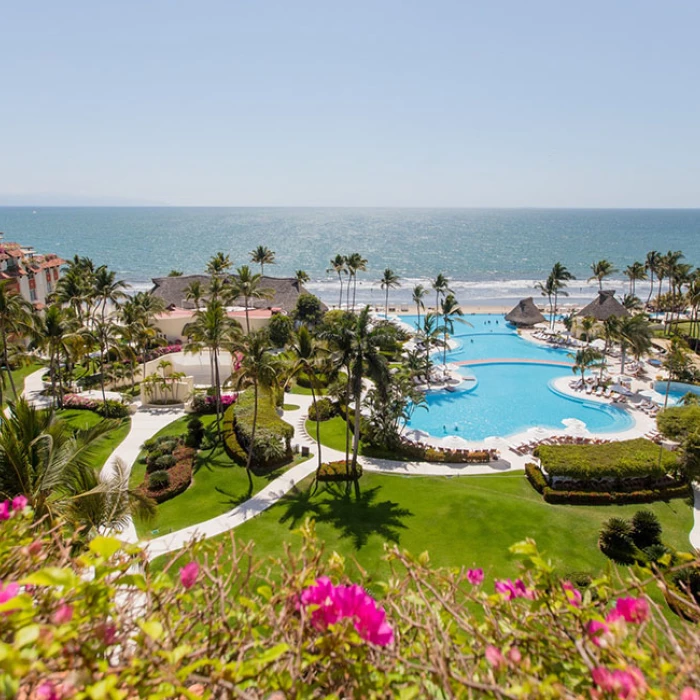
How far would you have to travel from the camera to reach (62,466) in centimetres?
930

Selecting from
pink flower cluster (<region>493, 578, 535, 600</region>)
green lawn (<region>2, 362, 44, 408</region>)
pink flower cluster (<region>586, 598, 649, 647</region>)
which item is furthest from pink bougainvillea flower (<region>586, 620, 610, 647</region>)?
green lawn (<region>2, 362, 44, 408</region>)

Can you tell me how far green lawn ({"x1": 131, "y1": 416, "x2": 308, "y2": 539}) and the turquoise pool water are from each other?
13.1 meters

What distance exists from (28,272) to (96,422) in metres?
25.3

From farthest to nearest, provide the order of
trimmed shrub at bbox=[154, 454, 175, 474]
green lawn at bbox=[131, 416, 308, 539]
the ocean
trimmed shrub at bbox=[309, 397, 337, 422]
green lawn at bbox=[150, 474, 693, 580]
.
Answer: the ocean < trimmed shrub at bbox=[309, 397, 337, 422] < trimmed shrub at bbox=[154, 454, 175, 474] < green lawn at bbox=[131, 416, 308, 539] < green lawn at bbox=[150, 474, 693, 580]

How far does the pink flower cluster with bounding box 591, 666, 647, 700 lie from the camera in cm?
277

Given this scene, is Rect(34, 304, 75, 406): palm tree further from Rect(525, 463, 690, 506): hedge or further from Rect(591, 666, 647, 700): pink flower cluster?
Rect(591, 666, 647, 700): pink flower cluster

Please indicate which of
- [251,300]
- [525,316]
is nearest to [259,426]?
[251,300]

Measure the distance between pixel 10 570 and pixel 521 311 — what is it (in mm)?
63281

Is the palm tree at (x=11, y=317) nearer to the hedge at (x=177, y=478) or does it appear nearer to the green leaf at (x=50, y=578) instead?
the hedge at (x=177, y=478)

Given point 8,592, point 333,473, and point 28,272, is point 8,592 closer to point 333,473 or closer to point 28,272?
point 333,473

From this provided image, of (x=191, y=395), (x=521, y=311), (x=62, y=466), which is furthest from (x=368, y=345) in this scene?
(x=521, y=311)

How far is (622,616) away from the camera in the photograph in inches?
141

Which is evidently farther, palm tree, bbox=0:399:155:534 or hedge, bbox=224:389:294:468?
hedge, bbox=224:389:294:468

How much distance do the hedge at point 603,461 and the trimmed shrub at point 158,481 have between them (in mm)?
19457
